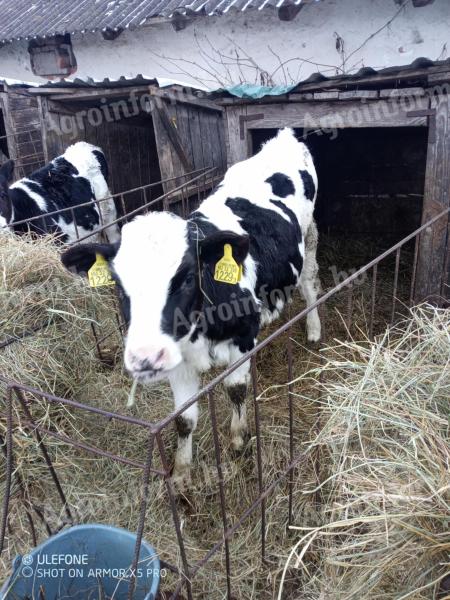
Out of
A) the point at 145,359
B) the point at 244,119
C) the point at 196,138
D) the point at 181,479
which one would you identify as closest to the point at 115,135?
the point at 196,138

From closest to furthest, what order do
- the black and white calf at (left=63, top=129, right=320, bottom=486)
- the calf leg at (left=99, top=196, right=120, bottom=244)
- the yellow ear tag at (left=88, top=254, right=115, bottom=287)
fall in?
1. the black and white calf at (left=63, top=129, right=320, bottom=486)
2. the yellow ear tag at (left=88, top=254, right=115, bottom=287)
3. the calf leg at (left=99, top=196, right=120, bottom=244)

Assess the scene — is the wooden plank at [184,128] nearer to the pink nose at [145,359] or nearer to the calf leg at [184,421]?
the calf leg at [184,421]

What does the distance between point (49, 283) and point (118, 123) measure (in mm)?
5142

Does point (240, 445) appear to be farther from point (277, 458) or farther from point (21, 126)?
point (21, 126)

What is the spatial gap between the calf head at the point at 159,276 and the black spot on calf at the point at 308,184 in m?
2.02

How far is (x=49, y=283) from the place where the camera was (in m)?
3.56

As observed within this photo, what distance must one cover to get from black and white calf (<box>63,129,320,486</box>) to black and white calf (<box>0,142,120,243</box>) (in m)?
2.54

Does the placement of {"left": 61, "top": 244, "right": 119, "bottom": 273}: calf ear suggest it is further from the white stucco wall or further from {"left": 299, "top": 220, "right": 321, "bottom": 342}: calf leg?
the white stucco wall

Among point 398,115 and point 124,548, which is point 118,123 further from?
point 124,548

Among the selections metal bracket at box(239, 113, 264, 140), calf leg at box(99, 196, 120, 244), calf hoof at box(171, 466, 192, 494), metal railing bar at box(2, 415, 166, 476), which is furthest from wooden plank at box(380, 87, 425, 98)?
calf leg at box(99, 196, 120, 244)

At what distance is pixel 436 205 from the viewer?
4.12 metres

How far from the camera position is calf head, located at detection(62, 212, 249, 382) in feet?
6.60

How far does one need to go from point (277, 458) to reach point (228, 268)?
133 centimetres

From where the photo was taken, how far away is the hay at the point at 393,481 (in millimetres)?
1482
